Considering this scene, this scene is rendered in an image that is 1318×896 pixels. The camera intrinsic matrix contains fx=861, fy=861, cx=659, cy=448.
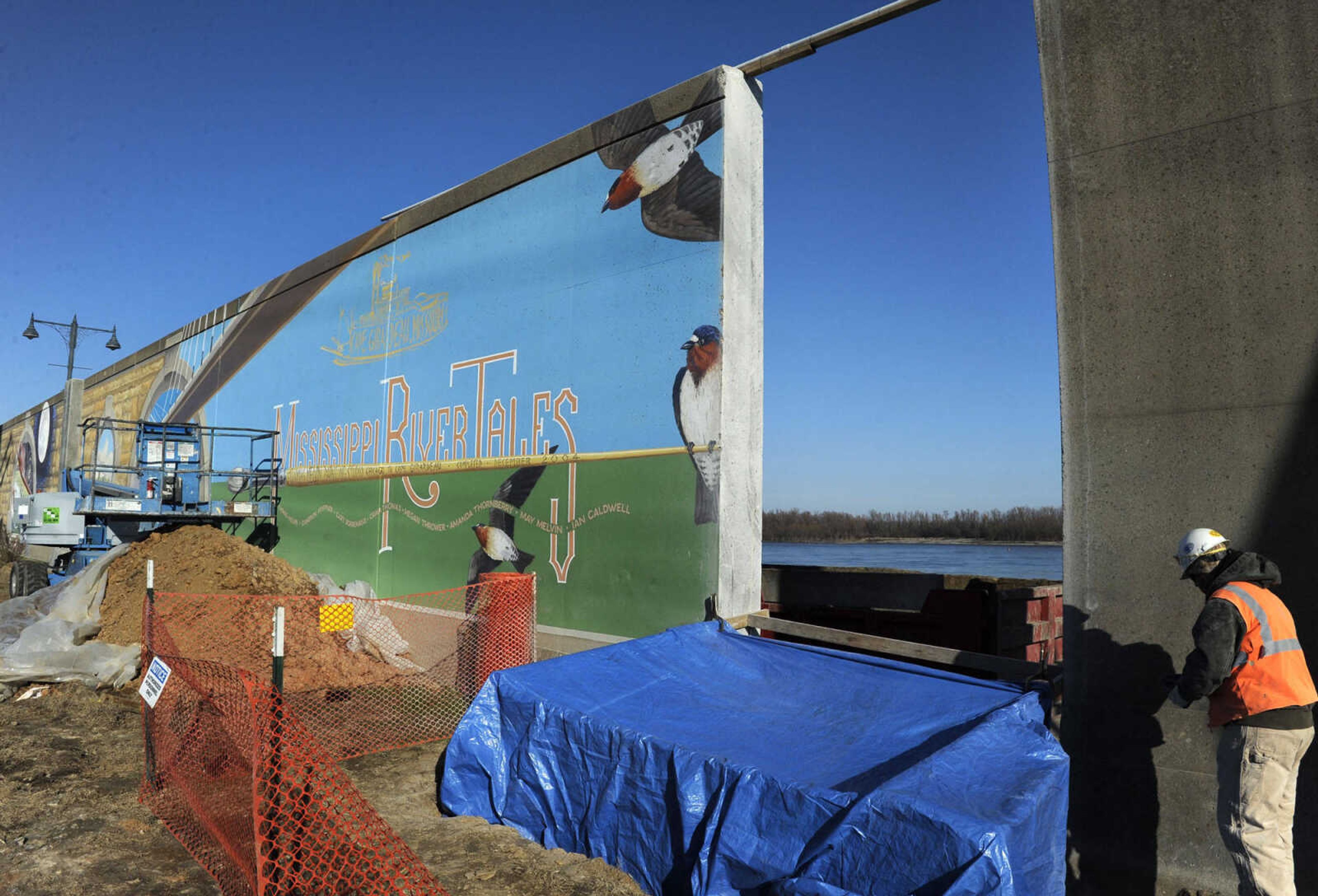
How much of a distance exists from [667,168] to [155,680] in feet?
21.1

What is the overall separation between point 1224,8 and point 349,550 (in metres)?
12.7

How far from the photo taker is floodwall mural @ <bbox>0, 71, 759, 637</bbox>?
843 centimetres

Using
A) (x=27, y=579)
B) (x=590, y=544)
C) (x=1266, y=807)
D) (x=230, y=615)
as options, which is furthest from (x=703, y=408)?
(x=27, y=579)

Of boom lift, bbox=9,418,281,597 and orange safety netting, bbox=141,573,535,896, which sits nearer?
orange safety netting, bbox=141,573,535,896

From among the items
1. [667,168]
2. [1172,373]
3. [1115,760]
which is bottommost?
[1115,760]

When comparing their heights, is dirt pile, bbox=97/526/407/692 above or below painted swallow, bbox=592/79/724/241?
below

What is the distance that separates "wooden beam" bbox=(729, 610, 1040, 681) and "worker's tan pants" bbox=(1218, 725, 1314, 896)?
46.1 inches

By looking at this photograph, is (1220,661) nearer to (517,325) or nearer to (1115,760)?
(1115,760)

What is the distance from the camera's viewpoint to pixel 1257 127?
5.08 meters

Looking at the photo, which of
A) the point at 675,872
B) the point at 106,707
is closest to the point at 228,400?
the point at 106,707

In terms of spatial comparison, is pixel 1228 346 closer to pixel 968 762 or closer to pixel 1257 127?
pixel 1257 127

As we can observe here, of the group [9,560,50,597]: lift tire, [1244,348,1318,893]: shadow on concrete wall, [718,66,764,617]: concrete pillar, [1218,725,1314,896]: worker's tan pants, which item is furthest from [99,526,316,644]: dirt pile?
[1244,348,1318,893]: shadow on concrete wall

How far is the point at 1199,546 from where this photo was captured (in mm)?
4410

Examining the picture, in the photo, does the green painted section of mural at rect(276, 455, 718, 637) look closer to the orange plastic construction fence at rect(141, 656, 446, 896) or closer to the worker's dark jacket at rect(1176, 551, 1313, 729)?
the orange plastic construction fence at rect(141, 656, 446, 896)
